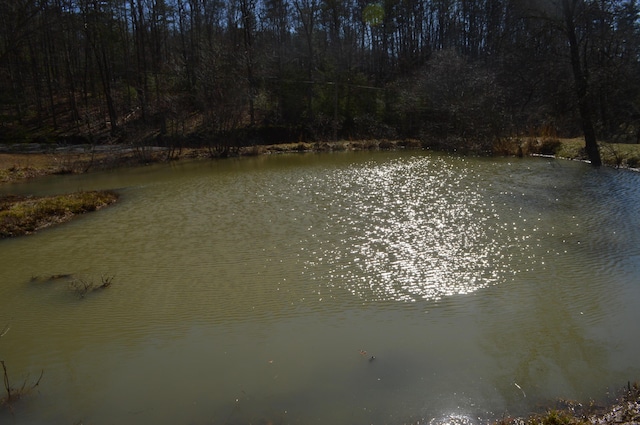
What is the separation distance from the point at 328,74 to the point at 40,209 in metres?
25.7

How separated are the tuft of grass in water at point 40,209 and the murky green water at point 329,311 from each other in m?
0.65

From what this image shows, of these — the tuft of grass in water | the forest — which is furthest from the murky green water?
the forest

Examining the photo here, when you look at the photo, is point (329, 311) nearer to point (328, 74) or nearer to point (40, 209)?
point (40, 209)

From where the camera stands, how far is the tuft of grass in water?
9.77m

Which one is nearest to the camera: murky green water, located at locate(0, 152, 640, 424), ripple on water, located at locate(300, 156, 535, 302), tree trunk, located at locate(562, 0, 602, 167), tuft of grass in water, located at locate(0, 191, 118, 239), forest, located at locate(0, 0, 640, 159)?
murky green water, located at locate(0, 152, 640, 424)

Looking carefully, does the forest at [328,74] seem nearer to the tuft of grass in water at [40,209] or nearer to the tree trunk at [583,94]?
the tree trunk at [583,94]

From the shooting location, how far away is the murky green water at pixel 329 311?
12.7 ft

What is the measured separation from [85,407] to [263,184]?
11006 millimetres

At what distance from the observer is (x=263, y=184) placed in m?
14.6

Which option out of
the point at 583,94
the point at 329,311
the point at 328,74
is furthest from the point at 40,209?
the point at 328,74

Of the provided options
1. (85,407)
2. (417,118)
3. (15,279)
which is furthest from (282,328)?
(417,118)

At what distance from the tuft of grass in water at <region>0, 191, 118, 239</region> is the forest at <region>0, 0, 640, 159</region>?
7992mm

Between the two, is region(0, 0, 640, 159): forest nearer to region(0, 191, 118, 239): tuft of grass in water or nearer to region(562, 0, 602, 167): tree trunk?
region(562, 0, 602, 167): tree trunk

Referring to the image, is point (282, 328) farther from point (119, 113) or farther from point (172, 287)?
point (119, 113)
